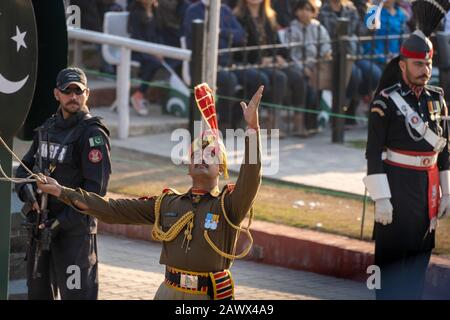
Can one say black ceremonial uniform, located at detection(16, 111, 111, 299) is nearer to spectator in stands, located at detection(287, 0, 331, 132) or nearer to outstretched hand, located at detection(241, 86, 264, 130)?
outstretched hand, located at detection(241, 86, 264, 130)

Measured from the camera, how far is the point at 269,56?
15484 millimetres

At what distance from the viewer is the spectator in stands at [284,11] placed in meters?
16.6

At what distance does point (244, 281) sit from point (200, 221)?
3465 millimetres

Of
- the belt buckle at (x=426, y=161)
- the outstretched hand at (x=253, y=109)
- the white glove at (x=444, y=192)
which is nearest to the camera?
the outstretched hand at (x=253, y=109)

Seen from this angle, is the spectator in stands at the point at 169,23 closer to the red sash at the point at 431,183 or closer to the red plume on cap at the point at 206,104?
the red sash at the point at 431,183

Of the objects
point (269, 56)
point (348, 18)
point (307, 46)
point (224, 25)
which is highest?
point (348, 18)

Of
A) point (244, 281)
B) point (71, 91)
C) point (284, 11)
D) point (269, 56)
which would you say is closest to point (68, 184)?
point (71, 91)

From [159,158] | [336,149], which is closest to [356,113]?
[336,149]

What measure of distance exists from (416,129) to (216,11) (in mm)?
3571

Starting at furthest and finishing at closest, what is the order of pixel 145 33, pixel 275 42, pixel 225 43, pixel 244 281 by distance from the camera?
pixel 145 33, pixel 275 42, pixel 225 43, pixel 244 281

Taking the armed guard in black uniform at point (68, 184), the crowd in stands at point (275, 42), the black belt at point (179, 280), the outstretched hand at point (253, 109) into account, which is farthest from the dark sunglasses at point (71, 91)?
the crowd in stands at point (275, 42)

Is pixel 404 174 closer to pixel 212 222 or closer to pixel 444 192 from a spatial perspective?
pixel 444 192

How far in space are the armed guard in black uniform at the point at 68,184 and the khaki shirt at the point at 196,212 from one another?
1258 millimetres
